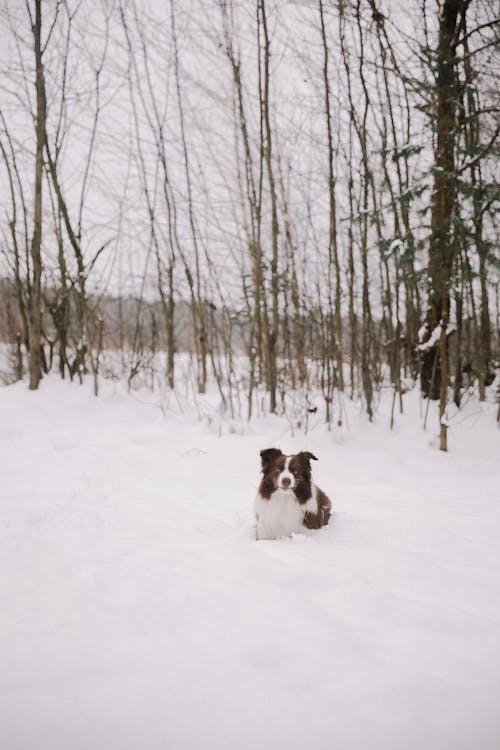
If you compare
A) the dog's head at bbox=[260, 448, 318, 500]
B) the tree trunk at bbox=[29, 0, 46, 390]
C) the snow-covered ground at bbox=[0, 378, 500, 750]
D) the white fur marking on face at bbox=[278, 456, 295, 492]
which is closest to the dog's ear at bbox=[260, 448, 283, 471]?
the dog's head at bbox=[260, 448, 318, 500]

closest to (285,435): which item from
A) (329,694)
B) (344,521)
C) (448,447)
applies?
(448,447)

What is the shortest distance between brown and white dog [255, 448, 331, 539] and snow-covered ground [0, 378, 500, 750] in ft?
0.48

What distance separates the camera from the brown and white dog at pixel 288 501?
3.19 meters

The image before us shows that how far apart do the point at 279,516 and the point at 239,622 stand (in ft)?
4.69

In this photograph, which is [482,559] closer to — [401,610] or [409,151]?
[401,610]

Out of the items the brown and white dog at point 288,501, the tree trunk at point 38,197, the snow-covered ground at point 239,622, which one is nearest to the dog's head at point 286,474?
the brown and white dog at point 288,501

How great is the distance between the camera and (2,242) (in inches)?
348

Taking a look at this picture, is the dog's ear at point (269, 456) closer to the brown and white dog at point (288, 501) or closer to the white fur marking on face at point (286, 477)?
the brown and white dog at point (288, 501)

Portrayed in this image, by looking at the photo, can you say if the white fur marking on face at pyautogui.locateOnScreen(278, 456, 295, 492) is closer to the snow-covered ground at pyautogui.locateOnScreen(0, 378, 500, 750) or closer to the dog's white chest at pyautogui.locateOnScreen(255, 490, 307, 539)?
the dog's white chest at pyautogui.locateOnScreen(255, 490, 307, 539)

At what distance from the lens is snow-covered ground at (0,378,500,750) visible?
126cm

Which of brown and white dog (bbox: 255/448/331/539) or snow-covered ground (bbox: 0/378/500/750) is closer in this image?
snow-covered ground (bbox: 0/378/500/750)

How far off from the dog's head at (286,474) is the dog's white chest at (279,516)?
0.07 metres

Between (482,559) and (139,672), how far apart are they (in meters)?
2.20

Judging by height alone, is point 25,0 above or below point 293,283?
above
